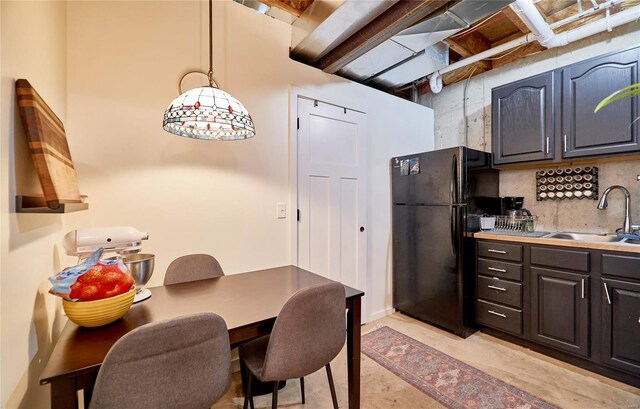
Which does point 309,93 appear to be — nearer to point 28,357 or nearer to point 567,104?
point 567,104

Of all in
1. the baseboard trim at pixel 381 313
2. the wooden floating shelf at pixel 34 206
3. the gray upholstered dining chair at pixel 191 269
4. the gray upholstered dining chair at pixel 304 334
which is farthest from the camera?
the baseboard trim at pixel 381 313

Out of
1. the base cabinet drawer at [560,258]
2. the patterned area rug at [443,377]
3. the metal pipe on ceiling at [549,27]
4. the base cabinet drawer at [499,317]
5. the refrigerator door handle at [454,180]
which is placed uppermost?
the metal pipe on ceiling at [549,27]

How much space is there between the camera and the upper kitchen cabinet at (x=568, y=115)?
202cm

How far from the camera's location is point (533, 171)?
2797mm

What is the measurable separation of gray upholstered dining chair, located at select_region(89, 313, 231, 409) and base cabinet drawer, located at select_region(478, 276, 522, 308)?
2.35 meters

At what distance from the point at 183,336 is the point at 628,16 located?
137 inches

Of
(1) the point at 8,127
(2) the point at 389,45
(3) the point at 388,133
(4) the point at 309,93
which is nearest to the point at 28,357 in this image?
(1) the point at 8,127

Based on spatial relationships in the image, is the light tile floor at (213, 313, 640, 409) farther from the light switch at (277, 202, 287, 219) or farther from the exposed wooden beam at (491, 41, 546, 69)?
the exposed wooden beam at (491, 41, 546, 69)

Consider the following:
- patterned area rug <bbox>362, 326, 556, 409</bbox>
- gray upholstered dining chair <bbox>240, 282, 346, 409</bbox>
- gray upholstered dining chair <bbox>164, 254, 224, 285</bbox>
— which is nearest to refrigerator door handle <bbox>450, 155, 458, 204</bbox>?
patterned area rug <bbox>362, 326, 556, 409</bbox>

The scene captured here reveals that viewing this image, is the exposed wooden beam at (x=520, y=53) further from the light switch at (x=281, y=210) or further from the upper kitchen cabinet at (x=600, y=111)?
the light switch at (x=281, y=210)

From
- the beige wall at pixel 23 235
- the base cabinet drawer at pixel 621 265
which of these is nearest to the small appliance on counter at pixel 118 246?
the beige wall at pixel 23 235

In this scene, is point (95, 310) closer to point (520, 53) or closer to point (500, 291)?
point (500, 291)

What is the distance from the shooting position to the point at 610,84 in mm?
2061

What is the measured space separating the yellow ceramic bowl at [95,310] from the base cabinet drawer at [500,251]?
2.64 metres
